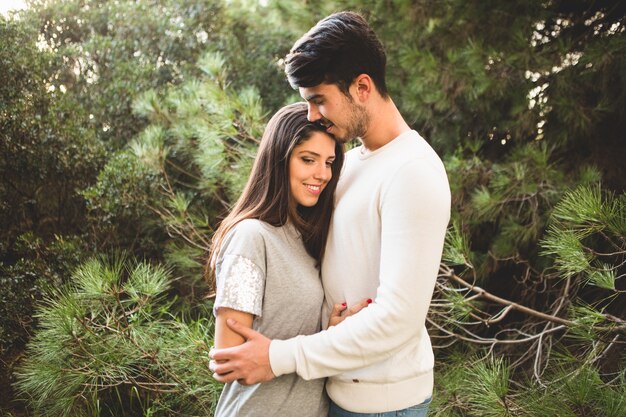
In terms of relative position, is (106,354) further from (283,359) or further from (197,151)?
(197,151)

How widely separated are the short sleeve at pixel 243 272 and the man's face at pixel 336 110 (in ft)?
1.14

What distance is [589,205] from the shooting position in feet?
6.24

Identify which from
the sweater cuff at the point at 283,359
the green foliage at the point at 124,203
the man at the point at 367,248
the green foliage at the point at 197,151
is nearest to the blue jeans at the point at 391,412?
the man at the point at 367,248

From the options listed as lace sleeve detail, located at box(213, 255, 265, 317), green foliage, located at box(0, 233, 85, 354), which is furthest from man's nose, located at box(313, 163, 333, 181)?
green foliage, located at box(0, 233, 85, 354)

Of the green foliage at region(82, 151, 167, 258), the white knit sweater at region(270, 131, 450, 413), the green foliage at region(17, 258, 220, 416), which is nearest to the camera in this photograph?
the white knit sweater at region(270, 131, 450, 413)

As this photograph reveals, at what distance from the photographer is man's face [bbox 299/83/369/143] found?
1452mm

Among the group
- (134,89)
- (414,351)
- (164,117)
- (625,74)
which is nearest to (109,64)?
(134,89)

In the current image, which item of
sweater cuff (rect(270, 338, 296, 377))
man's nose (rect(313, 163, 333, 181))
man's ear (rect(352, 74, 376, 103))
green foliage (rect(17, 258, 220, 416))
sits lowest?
green foliage (rect(17, 258, 220, 416))

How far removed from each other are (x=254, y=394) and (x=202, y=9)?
14.8ft

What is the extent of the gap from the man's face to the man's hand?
57 centimetres

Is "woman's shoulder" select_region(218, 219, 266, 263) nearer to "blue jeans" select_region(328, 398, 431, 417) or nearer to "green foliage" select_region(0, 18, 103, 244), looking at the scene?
"blue jeans" select_region(328, 398, 431, 417)

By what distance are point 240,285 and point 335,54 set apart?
0.62 m

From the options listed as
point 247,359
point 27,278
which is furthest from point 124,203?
point 247,359

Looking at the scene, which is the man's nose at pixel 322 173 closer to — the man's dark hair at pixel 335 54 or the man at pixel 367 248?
the man at pixel 367 248
